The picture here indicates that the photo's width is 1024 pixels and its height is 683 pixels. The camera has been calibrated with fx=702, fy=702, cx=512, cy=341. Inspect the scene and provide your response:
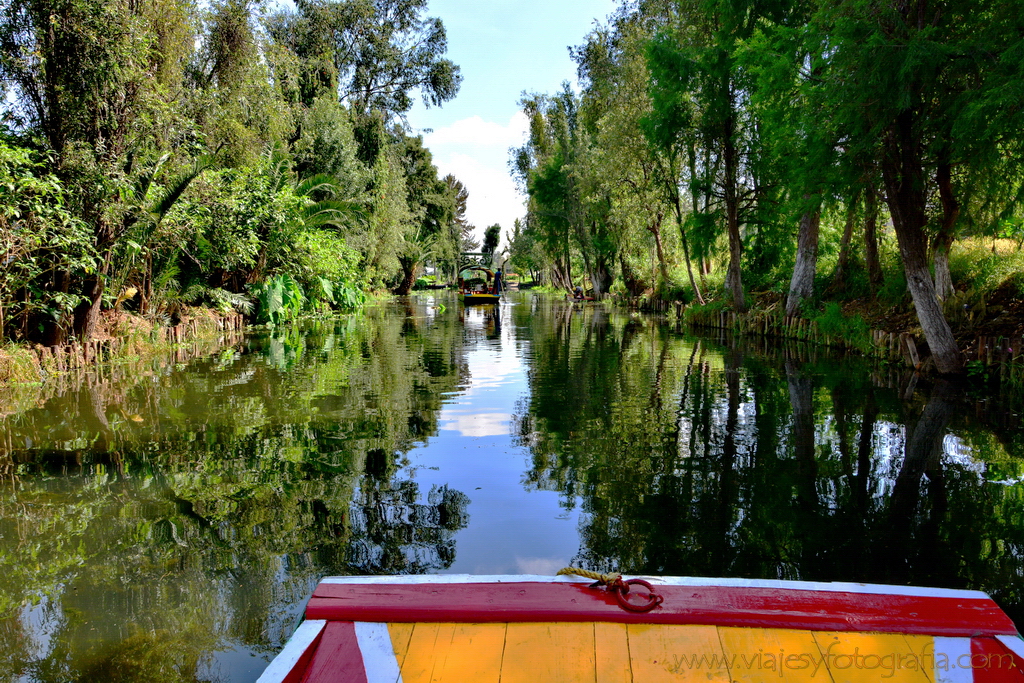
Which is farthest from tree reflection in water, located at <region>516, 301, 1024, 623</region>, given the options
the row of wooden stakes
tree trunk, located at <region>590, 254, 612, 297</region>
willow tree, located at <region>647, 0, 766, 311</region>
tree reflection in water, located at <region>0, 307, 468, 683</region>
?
tree trunk, located at <region>590, 254, 612, 297</region>

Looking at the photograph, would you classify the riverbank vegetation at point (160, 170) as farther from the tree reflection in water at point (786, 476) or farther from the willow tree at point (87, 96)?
the tree reflection in water at point (786, 476)

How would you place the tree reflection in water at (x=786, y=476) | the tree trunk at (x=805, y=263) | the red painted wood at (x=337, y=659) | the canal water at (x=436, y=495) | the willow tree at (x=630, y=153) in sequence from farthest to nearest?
the willow tree at (x=630, y=153) → the tree trunk at (x=805, y=263) → the tree reflection in water at (x=786, y=476) → the canal water at (x=436, y=495) → the red painted wood at (x=337, y=659)

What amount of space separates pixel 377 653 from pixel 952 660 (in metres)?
2.54

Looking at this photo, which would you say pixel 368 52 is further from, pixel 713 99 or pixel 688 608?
pixel 688 608

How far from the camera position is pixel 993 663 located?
3043 mm

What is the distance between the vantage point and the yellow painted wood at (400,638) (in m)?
3.15

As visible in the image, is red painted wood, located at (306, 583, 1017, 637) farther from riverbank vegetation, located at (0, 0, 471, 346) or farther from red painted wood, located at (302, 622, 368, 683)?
riverbank vegetation, located at (0, 0, 471, 346)

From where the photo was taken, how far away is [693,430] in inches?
367

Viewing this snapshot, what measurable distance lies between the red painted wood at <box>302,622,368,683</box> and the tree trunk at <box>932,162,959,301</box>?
1245 cm

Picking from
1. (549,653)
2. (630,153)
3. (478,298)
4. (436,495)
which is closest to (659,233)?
(630,153)

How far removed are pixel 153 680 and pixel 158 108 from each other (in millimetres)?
13254

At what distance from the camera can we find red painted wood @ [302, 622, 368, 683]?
2984mm

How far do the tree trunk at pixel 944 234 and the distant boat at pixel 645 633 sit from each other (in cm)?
1092

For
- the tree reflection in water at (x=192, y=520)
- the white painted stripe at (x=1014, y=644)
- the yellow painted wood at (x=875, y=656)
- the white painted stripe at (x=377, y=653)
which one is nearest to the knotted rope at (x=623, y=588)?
the yellow painted wood at (x=875, y=656)
